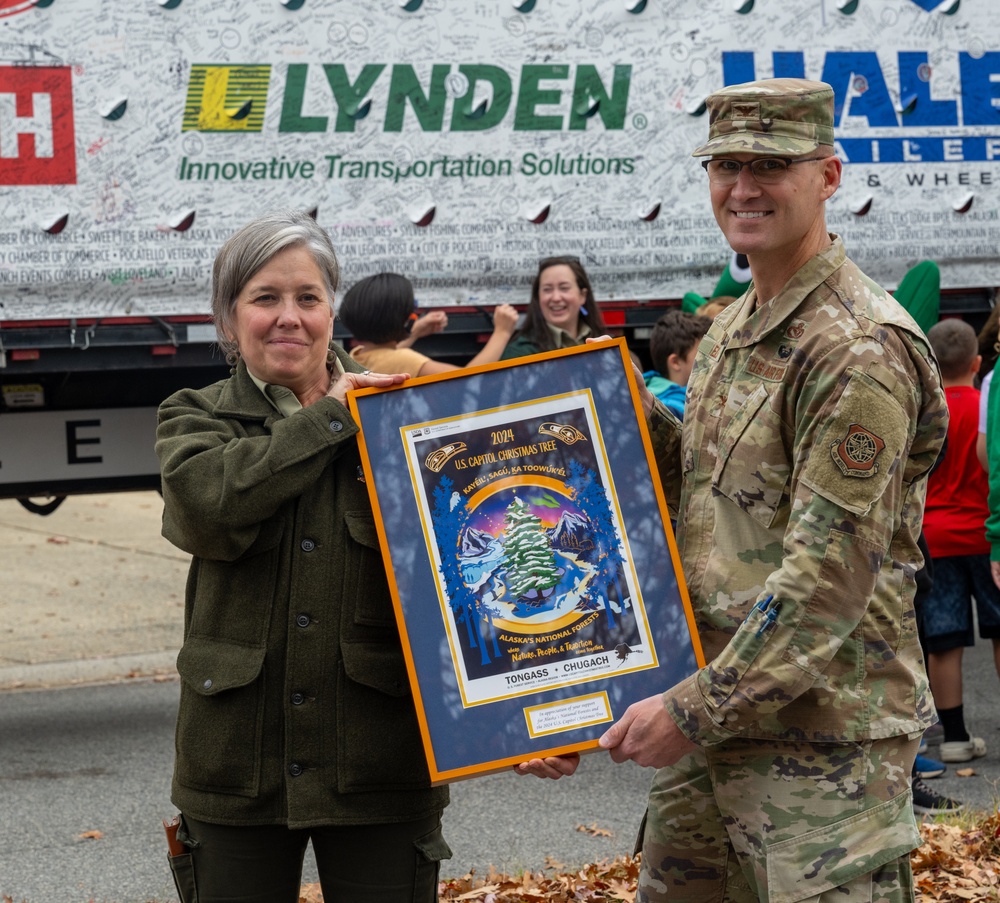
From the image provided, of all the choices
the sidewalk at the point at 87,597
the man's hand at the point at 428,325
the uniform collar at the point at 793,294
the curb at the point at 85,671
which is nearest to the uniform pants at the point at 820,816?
the uniform collar at the point at 793,294

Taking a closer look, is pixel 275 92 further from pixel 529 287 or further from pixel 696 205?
pixel 696 205

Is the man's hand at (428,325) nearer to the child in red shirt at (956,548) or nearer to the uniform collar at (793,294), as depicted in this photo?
the child in red shirt at (956,548)

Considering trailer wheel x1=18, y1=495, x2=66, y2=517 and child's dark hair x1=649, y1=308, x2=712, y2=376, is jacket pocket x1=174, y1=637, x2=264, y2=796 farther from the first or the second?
trailer wheel x1=18, y1=495, x2=66, y2=517

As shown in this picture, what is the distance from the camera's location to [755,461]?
233cm

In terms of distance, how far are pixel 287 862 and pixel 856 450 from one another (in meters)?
1.26

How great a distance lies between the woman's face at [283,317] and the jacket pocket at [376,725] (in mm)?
528

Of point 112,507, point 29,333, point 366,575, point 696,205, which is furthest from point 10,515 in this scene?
point 366,575

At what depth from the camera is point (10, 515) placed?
13.5m

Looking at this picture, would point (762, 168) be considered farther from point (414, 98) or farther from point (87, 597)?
point (87, 597)

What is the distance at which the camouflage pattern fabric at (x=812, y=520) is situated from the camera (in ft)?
7.13

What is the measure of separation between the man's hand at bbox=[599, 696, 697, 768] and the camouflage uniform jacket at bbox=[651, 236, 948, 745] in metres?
0.03

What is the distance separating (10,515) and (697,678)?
12.4 metres

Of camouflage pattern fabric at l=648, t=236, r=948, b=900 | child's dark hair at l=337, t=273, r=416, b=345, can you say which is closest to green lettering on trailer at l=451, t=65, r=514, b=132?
child's dark hair at l=337, t=273, r=416, b=345

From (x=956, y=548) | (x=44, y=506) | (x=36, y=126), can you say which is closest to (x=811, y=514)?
(x=956, y=548)
